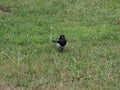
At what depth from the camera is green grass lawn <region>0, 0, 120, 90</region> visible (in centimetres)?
1089

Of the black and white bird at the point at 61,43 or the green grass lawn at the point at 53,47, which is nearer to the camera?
the green grass lawn at the point at 53,47

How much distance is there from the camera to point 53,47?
13.8 metres

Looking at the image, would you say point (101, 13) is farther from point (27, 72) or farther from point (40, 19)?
point (27, 72)

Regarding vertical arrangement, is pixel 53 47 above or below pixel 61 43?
below

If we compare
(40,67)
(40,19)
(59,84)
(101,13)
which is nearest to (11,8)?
(40,19)

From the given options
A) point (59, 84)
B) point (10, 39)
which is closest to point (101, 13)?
point (10, 39)

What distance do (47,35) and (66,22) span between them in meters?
2.33

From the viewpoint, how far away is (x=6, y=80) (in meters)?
10.8

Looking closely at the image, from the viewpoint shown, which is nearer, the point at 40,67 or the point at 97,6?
the point at 40,67

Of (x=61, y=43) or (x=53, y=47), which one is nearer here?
(x=61, y=43)

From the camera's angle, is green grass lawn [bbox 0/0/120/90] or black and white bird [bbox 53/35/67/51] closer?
green grass lawn [bbox 0/0/120/90]

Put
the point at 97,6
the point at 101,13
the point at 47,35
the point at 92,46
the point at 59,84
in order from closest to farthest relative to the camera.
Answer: the point at 59,84
the point at 92,46
the point at 47,35
the point at 101,13
the point at 97,6

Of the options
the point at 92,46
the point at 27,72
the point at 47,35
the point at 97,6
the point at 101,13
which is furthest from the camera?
the point at 97,6

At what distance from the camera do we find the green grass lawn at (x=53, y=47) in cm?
1089
